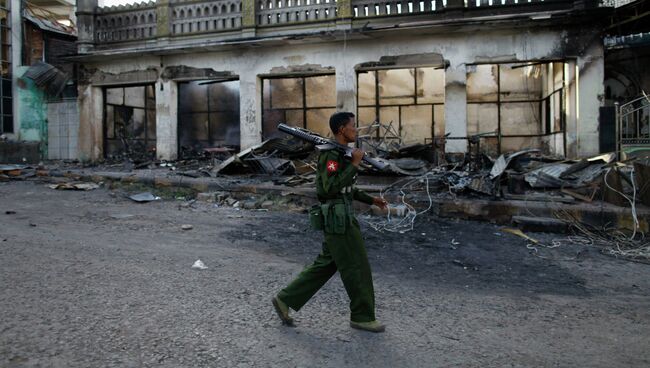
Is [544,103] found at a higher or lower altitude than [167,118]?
higher

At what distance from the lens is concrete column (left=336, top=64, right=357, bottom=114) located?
11.5 m

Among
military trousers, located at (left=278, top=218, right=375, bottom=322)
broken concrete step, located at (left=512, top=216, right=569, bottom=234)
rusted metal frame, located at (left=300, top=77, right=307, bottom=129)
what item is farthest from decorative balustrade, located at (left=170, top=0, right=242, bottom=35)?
military trousers, located at (left=278, top=218, right=375, bottom=322)

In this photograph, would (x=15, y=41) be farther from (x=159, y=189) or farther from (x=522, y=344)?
(x=522, y=344)

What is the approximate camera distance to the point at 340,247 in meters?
3.10

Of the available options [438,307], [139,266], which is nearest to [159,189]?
[139,266]

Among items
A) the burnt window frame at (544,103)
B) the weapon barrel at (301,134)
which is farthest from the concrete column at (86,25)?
the weapon barrel at (301,134)

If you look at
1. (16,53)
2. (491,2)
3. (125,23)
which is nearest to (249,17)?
(125,23)

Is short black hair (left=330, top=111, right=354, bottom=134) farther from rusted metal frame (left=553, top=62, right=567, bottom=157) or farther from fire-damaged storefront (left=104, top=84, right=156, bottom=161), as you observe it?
fire-damaged storefront (left=104, top=84, right=156, bottom=161)

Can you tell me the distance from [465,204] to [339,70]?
5.50 meters

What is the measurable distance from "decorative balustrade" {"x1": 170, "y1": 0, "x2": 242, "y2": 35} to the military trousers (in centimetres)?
1081

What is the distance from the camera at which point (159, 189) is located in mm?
10000

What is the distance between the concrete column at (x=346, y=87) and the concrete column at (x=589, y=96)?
16.6ft

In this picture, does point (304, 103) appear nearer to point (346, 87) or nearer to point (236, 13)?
point (346, 87)

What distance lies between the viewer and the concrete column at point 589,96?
32.8 feet
